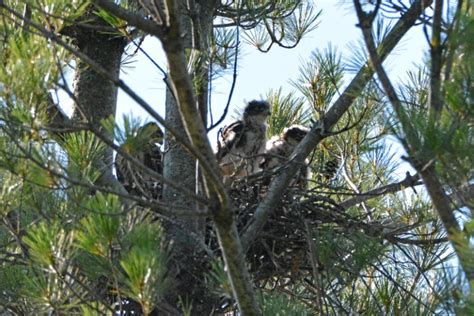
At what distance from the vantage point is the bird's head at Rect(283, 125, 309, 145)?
7141 millimetres

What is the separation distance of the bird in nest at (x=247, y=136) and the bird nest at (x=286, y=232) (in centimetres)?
110

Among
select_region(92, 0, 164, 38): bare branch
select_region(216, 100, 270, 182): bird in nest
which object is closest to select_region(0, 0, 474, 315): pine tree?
select_region(92, 0, 164, 38): bare branch

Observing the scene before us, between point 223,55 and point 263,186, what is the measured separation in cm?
89

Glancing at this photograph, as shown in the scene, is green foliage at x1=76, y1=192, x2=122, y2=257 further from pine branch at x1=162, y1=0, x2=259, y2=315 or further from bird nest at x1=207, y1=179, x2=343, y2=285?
bird nest at x1=207, y1=179, x2=343, y2=285

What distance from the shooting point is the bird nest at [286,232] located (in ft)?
19.0

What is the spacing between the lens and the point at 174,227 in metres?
5.72

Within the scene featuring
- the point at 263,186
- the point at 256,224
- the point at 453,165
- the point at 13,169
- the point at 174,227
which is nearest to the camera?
the point at 453,165

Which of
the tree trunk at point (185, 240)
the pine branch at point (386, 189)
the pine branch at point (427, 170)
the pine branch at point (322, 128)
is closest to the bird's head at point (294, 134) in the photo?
the pine branch at point (386, 189)

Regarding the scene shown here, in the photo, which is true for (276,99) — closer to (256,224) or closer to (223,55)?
(223,55)

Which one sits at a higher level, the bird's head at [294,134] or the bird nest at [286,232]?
the bird's head at [294,134]

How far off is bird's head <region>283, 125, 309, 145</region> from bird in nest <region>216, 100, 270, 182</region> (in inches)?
6.4

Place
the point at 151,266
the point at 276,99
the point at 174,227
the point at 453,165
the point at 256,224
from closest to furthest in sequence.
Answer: the point at 453,165
the point at 151,266
the point at 256,224
the point at 174,227
the point at 276,99

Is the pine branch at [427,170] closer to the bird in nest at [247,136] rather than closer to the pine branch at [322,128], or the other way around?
the pine branch at [322,128]

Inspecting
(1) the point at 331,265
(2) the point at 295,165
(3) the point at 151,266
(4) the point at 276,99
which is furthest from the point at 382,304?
(4) the point at 276,99
